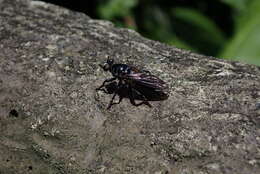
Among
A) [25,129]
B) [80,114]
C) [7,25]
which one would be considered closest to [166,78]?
[80,114]

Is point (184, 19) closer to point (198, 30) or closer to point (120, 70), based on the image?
point (198, 30)

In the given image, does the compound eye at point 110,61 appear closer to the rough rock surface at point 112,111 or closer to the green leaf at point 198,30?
the rough rock surface at point 112,111

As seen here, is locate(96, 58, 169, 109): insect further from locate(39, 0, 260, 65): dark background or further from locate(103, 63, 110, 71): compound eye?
locate(39, 0, 260, 65): dark background

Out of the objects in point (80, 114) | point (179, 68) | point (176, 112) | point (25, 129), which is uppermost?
point (179, 68)

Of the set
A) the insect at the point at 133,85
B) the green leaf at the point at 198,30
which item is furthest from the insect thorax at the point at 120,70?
the green leaf at the point at 198,30

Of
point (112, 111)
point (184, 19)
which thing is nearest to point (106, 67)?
point (112, 111)

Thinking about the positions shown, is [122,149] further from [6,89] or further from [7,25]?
[7,25]
